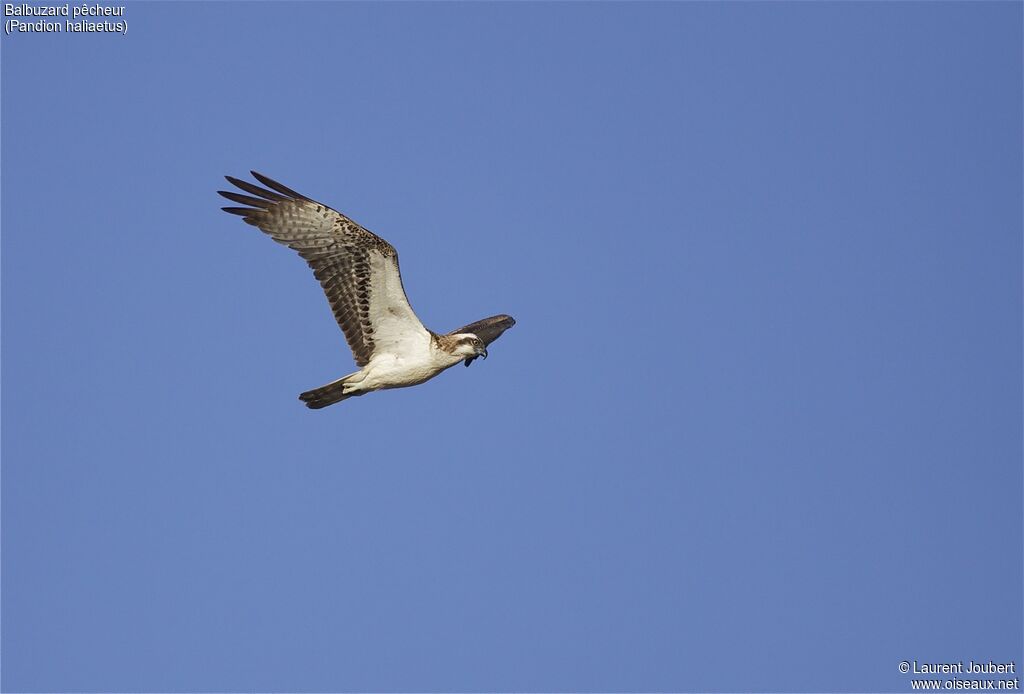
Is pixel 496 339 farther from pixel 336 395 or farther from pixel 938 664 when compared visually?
pixel 938 664

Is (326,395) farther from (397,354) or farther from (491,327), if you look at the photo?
(491,327)

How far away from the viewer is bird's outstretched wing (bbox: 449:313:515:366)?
845 inches

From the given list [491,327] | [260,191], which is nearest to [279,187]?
[260,191]

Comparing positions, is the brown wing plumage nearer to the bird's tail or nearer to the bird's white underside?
the bird's white underside

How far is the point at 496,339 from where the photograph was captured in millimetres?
21750

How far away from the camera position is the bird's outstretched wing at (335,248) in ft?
54.6

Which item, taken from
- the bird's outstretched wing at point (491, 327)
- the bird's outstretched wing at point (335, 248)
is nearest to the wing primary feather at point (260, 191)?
the bird's outstretched wing at point (335, 248)

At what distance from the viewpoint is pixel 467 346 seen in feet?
56.8

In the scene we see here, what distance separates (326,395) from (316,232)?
207 centimetres

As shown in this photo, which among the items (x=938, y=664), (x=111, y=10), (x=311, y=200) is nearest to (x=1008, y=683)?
(x=938, y=664)

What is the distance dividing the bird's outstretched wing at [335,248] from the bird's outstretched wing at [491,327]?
4381 millimetres

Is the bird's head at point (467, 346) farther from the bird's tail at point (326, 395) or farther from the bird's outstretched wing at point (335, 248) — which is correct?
the bird's tail at point (326, 395)

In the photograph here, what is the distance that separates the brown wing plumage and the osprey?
0.04 feet

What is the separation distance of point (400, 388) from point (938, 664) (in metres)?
8.92
